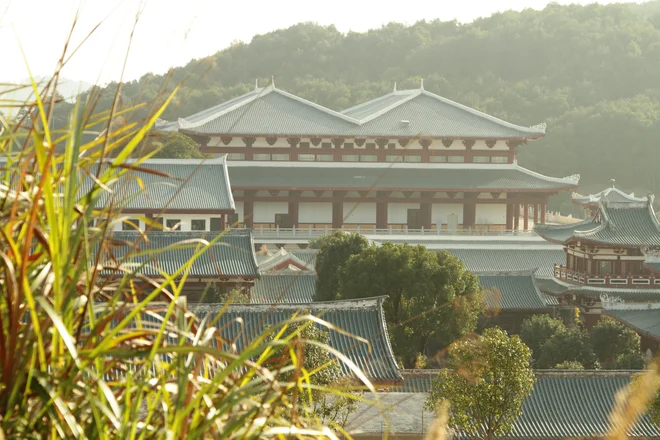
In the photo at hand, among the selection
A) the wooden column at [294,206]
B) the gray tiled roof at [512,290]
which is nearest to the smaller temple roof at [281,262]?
the gray tiled roof at [512,290]

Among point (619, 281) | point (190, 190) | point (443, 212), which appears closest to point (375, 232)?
point (443, 212)

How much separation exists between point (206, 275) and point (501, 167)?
19064 mm

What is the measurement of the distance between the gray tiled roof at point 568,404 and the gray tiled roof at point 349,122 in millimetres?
21477

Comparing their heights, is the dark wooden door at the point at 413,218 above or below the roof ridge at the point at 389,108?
below

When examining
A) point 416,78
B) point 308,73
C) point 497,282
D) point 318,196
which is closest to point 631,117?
point 416,78

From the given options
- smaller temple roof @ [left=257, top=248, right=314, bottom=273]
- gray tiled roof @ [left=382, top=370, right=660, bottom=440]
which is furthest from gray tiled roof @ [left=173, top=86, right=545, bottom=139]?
gray tiled roof @ [left=382, top=370, right=660, bottom=440]

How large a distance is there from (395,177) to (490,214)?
419cm

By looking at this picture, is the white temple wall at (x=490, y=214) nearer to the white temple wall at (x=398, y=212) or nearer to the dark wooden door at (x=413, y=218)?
the dark wooden door at (x=413, y=218)

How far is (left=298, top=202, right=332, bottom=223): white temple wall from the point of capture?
38094mm

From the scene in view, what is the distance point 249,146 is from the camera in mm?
38469

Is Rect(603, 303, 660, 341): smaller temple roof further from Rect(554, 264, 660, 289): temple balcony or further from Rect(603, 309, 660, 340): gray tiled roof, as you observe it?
Rect(554, 264, 660, 289): temple balcony

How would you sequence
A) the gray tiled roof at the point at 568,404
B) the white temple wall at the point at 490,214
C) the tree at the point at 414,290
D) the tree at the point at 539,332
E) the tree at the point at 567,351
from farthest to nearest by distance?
the white temple wall at the point at 490,214
the tree at the point at 539,332
the tree at the point at 567,351
the tree at the point at 414,290
the gray tiled roof at the point at 568,404

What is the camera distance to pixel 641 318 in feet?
74.9

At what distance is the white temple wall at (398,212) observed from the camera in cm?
3847
